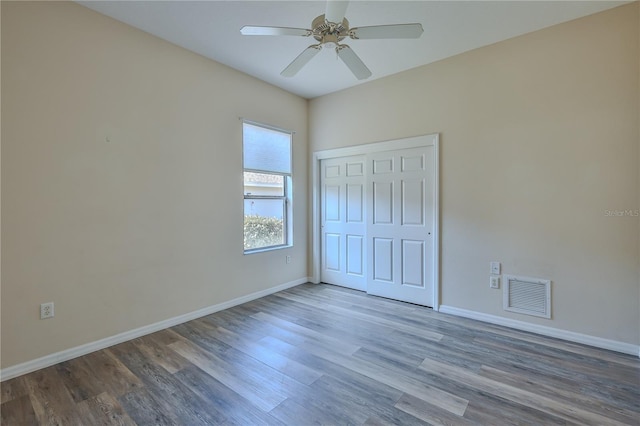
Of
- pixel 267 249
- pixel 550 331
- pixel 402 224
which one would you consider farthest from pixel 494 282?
pixel 267 249

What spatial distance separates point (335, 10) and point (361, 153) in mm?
2398

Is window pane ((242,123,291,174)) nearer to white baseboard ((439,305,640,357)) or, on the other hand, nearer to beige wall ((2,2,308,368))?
beige wall ((2,2,308,368))

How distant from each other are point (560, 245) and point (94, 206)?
4270mm

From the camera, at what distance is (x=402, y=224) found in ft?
12.4

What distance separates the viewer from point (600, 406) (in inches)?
71.8

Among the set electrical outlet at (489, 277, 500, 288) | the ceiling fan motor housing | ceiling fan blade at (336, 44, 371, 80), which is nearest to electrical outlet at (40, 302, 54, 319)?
the ceiling fan motor housing

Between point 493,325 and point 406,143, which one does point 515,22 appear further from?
point 493,325

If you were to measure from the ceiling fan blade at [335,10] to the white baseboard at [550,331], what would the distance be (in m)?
3.12

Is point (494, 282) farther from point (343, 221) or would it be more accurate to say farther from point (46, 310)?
point (46, 310)

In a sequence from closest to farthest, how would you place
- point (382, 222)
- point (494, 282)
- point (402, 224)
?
point (494, 282) < point (402, 224) < point (382, 222)

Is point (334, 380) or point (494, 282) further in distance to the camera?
point (494, 282)

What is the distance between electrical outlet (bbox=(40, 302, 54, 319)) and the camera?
7.51 ft

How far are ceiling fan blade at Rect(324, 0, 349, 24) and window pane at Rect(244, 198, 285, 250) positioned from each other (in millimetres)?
2464

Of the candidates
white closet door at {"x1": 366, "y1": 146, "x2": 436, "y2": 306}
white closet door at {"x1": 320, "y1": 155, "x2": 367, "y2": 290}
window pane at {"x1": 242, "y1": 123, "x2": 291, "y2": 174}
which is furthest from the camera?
white closet door at {"x1": 320, "y1": 155, "x2": 367, "y2": 290}
